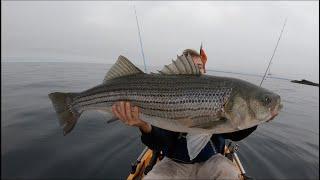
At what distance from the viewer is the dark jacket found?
6.19m

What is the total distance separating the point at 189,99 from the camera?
473 cm

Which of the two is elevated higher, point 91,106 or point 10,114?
point 91,106

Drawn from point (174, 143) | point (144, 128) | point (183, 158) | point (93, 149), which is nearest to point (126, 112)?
point (144, 128)

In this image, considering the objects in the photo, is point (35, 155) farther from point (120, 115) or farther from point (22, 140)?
point (120, 115)

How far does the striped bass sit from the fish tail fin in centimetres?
49

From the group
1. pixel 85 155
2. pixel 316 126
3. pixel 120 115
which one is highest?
pixel 120 115

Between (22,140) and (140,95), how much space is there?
7885mm

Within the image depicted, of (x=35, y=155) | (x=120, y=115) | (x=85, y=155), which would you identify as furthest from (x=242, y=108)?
(x=35, y=155)

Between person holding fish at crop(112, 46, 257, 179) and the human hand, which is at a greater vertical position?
the human hand

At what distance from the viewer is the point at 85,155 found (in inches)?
408

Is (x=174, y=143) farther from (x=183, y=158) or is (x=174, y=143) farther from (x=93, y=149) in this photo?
(x=93, y=149)

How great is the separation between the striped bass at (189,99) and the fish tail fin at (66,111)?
0.49 meters

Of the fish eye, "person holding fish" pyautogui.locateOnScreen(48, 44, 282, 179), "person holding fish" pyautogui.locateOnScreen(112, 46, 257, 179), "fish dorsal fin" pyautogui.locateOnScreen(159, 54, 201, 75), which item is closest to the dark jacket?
"person holding fish" pyautogui.locateOnScreen(112, 46, 257, 179)

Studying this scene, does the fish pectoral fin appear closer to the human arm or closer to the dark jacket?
the human arm
